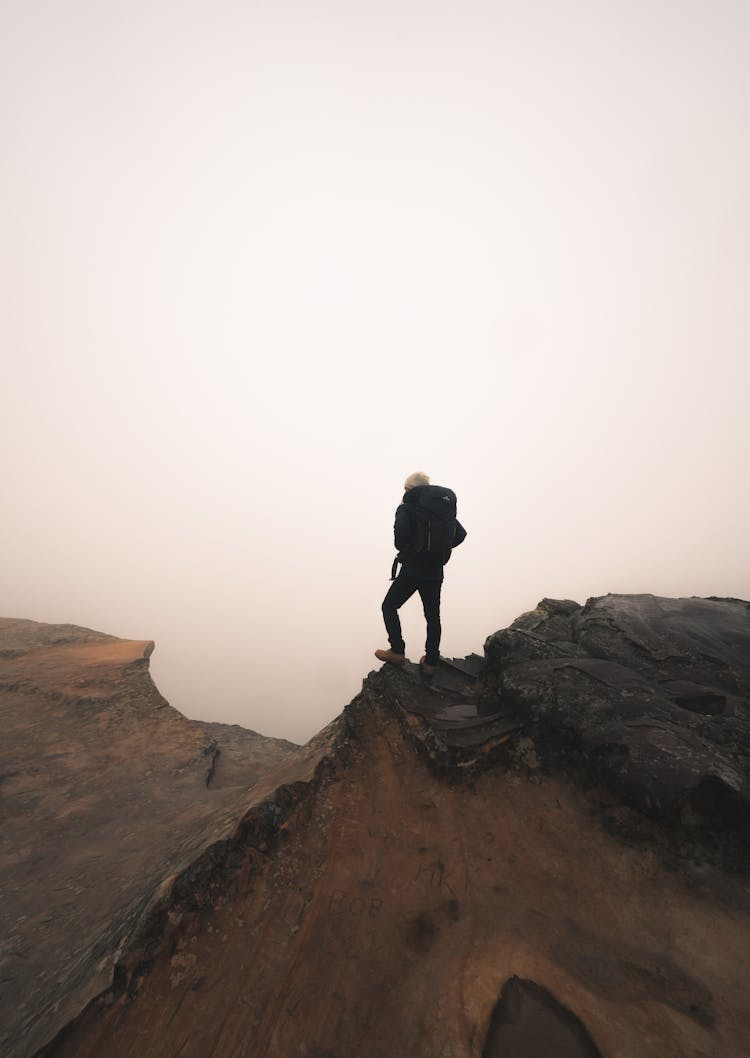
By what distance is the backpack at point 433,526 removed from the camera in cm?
633

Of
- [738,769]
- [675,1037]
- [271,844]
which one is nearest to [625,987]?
[675,1037]

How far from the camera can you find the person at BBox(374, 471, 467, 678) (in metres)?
6.45

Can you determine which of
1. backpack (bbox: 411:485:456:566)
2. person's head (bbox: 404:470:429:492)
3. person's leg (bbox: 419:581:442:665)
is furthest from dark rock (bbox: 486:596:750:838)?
person's head (bbox: 404:470:429:492)

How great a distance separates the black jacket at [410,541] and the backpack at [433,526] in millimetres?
95

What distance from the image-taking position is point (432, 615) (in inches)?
270

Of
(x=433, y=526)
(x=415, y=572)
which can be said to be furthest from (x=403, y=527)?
(x=415, y=572)

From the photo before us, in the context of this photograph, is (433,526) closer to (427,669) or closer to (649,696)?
(427,669)

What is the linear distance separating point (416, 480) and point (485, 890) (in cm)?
523

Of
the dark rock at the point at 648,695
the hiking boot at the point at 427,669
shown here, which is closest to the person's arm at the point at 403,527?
the hiking boot at the point at 427,669

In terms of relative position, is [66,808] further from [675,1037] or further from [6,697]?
[675,1037]

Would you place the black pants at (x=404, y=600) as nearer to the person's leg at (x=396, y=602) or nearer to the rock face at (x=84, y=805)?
the person's leg at (x=396, y=602)

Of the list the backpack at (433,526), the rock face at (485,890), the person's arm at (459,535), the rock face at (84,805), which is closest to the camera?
the rock face at (485,890)

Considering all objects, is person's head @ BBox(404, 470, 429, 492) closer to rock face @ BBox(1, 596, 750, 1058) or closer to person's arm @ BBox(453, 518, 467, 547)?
person's arm @ BBox(453, 518, 467, 547)

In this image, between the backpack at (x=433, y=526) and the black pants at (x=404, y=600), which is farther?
the black pants at (x=404, y=600)
